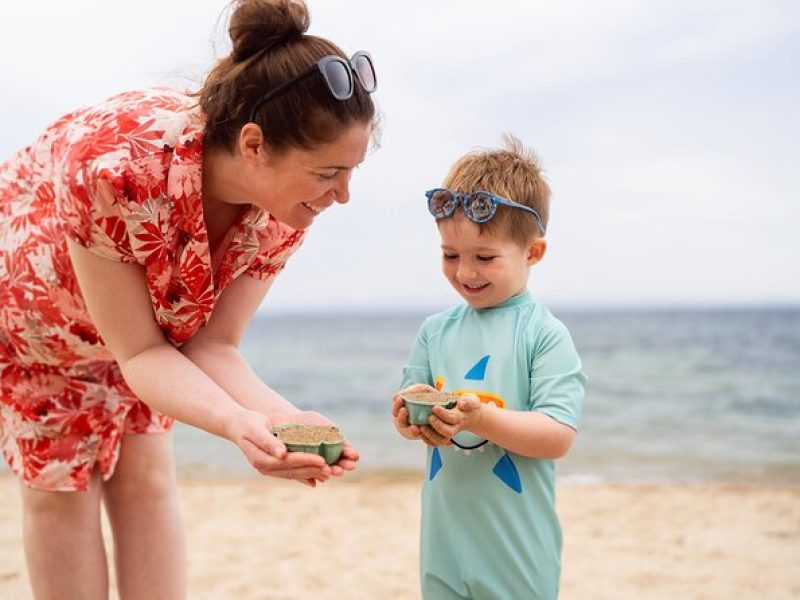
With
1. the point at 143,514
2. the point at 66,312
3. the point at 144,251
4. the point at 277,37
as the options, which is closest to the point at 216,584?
the point at 143,514

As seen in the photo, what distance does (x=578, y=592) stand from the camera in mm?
4445

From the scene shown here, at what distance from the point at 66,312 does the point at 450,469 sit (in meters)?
1.25

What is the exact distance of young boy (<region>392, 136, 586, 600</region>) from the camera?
7.77 feet

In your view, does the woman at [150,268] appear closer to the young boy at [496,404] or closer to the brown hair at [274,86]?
the brown hair at [274,86]

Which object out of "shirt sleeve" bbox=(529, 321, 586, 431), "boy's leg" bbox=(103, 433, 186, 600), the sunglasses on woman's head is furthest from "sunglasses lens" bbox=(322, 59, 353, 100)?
"boy's leg" bbox=(103, 433, 186, 600)

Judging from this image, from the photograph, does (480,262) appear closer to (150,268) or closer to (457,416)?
(457,416)

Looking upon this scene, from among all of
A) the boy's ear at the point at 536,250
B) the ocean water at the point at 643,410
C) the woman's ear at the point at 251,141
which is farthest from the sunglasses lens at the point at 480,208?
the ocean water at the point at 643,410

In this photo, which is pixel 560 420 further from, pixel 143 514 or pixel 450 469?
pixel 143 514

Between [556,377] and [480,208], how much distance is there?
0.55 metres

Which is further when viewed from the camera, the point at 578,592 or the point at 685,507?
the point at 685,507

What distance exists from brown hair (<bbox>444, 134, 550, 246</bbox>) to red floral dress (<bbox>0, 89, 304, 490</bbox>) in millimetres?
593

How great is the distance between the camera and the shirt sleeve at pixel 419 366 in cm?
271

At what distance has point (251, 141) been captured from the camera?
7.21ft

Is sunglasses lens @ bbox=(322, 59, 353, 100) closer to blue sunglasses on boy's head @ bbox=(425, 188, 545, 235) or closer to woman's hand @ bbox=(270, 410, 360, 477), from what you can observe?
blue sunglasses on boy's head @ bbox=(425, 188, 545, 235)
